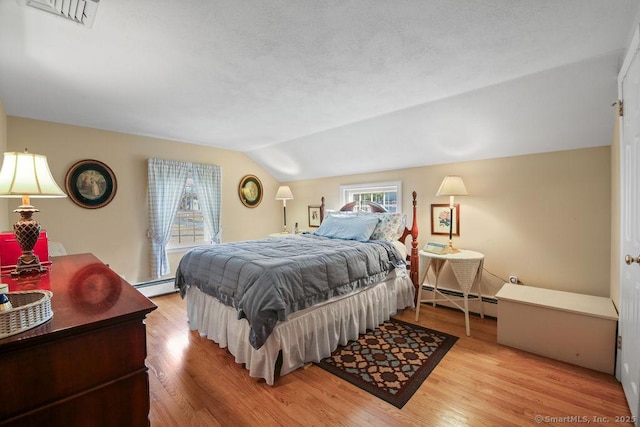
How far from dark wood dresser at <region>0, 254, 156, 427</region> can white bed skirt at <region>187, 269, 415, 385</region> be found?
1.14 meters

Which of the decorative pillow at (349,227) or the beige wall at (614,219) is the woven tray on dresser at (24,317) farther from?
the beige wall at (614,219)

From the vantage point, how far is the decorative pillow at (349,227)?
3385 mm

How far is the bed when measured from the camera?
2059 mm

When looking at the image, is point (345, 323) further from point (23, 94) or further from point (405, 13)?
point (23, 94)

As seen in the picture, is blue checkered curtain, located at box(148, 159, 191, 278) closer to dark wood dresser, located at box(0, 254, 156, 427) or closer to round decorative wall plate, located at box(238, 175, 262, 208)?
round decorative wall plate, located at box(238, 175, 262, 208)

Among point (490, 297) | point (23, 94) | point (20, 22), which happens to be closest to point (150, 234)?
point (23, 94)

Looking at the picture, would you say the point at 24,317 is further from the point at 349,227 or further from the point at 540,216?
the point at 540,216

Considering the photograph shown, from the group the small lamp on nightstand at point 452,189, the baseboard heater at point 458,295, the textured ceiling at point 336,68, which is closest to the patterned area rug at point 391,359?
the baseboard heater at point 458,295

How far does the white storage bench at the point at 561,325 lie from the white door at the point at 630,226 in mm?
231

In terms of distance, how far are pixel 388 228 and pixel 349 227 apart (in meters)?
0.47

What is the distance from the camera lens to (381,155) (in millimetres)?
3883

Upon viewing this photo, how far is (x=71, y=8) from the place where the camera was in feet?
4.79

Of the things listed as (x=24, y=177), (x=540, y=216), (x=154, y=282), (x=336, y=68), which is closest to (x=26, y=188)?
(x=24, y=177)

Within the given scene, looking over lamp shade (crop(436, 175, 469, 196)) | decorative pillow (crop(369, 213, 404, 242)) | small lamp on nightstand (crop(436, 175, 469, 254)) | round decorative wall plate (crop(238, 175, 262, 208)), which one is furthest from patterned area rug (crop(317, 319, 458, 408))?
round decorative wall plate (crop(238, 175, 262, 208))
